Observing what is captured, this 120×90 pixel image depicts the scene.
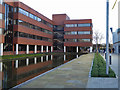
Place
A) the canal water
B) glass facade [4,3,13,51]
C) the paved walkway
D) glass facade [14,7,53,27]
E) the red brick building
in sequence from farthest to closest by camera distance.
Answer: glass facade [14,7,53,27]
the red brick building
glass facade [4,3,13,51]
the canal water
the paved walkway

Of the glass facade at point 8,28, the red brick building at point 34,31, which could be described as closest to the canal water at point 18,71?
the red brick building at point 34,31

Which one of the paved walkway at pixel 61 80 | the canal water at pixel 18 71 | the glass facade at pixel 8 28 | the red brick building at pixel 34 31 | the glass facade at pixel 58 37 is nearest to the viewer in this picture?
the paved walkway at pixel 61 80

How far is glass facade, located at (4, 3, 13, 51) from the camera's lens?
116 ft

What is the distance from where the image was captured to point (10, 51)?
36.9 meters

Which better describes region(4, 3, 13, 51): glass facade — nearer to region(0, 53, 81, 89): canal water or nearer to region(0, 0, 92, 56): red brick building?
region(0, 0, 92, 56): red brick building

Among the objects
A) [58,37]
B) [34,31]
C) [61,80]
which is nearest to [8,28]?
[34,31]

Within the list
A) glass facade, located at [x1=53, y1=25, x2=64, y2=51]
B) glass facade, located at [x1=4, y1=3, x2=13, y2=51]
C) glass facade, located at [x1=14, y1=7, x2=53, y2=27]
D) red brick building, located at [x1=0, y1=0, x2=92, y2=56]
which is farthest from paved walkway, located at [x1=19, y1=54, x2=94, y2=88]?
glass facade, located at [x1=53, y1=25, x2=64, y2=51]

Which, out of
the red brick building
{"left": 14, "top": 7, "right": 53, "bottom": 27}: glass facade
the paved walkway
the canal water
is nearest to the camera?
the paved walkway

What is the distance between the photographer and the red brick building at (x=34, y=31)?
35.7 m

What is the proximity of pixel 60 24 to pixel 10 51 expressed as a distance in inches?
1320

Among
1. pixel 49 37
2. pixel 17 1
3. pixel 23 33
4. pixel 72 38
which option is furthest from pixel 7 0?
pixel 72 38

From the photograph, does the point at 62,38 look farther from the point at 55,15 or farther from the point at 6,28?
the point at 6,28

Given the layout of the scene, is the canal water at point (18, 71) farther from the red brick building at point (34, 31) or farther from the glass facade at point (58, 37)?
the glass facade at point (58, 37)

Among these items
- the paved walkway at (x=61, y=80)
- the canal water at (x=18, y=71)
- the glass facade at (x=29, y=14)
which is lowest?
the canal water at (x=18, y=71)
